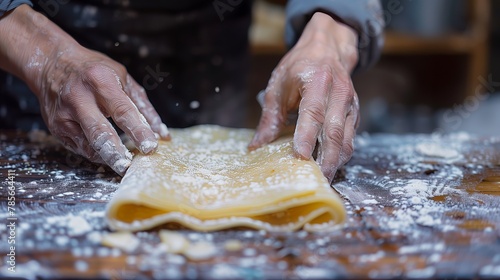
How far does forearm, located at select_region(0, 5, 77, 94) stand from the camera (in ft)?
3.80

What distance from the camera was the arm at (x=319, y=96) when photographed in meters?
1.05

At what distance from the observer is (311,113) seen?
1.05 metres

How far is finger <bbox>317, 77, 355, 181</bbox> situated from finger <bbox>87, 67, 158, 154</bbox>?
12.6 inches

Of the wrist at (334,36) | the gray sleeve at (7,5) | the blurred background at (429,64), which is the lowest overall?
the blurred background at (429,64)

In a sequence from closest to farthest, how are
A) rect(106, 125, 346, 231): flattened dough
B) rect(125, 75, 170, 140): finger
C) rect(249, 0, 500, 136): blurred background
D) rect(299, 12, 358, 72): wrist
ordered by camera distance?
rect(106, 125, 346, 231): flattened dough
rect(125, 75, 170, 140): finger
rect(299, 12, 358, 72): wrist
rect(249, 0, 500, 136): blurred background

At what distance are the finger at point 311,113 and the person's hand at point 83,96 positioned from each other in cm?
28

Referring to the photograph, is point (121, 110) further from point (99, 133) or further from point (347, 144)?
point (347, 144)

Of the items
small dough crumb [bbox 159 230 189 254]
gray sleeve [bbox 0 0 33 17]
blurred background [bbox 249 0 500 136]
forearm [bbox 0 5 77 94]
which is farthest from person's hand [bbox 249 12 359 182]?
blurred background [bbox 249 0 500 136]

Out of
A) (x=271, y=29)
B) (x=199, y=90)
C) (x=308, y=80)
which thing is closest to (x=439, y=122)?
(x=271, y=29)

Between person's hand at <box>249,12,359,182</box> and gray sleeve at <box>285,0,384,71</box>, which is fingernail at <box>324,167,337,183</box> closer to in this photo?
person's hand at <box>249,12,359,182</box>

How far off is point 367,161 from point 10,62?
834 mm

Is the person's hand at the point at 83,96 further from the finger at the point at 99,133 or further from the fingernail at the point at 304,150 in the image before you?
the fingernail at the point at 304,150

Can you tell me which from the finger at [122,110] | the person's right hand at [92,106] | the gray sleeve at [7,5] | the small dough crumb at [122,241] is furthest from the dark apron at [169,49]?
the small dough crumb at [122,241]

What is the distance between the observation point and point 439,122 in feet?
8.12
